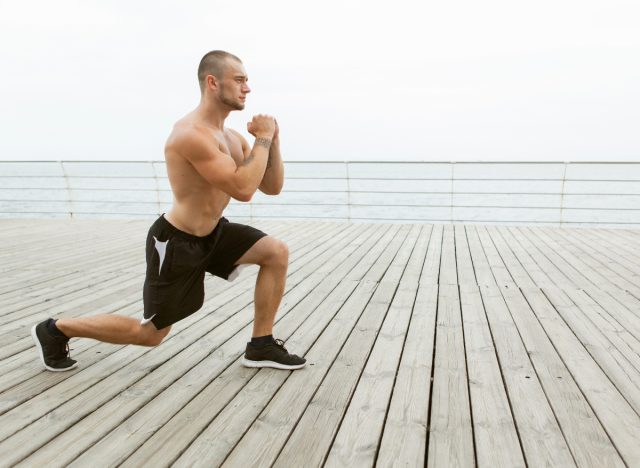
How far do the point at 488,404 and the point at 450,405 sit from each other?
15cm

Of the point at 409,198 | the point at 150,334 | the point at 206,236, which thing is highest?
the point at 206,236

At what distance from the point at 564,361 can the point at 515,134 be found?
22.3m

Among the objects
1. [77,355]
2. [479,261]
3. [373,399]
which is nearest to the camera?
[373,399]

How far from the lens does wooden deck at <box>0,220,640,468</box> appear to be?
147 cm

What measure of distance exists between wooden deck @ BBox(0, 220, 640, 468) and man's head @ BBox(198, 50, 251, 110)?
122 cm

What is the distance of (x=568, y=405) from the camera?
1.74 metres

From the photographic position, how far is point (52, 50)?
2223 cm

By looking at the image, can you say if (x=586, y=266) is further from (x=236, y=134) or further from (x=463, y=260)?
(x=236, y=134)

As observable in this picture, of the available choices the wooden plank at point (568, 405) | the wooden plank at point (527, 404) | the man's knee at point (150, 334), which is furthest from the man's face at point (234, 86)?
the wooden plank at point (568, 405)

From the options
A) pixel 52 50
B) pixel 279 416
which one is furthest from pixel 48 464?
pixel 52 50

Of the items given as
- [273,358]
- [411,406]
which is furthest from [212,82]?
[411,406]

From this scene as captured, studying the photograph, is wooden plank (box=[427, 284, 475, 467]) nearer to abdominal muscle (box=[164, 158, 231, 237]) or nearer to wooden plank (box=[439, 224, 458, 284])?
wooden plank (box=[439, 224, 458, 284])

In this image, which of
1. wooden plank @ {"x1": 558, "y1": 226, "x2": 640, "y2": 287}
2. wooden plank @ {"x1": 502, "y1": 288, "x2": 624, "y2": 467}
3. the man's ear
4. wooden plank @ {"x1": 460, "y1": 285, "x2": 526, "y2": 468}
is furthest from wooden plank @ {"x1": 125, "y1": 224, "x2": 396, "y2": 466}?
wooden plank @ {"x1": 558, "y1": 226, "x2": 640, "y2": 287}

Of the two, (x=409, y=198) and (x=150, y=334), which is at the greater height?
(x=150, y=334)
